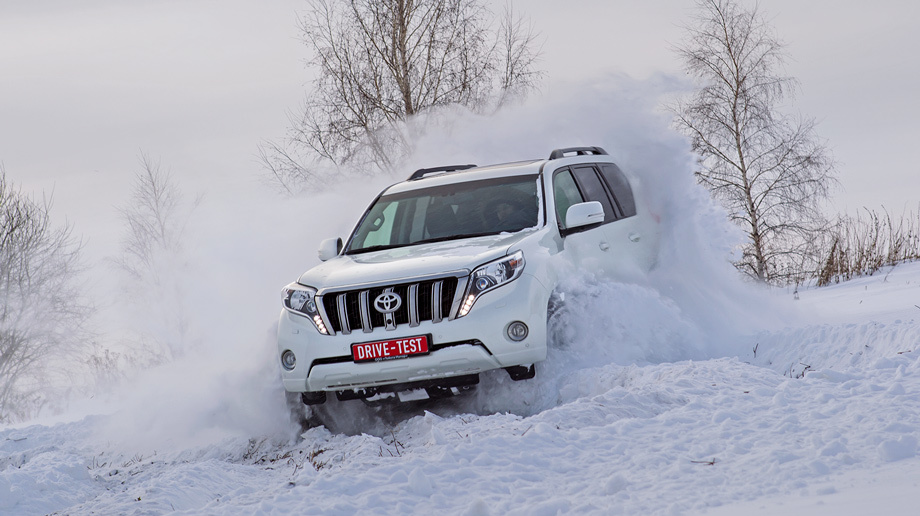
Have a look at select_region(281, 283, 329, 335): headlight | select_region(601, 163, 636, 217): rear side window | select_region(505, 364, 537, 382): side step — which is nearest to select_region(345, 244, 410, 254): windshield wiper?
select_region(281, 283, 329, 335): headlight

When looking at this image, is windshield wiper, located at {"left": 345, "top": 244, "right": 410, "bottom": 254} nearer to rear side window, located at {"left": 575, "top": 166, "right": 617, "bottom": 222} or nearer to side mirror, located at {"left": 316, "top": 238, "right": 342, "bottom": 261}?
side mirror, located at {"left": 316, "top": 238, "right": 342, "bottom": 261}

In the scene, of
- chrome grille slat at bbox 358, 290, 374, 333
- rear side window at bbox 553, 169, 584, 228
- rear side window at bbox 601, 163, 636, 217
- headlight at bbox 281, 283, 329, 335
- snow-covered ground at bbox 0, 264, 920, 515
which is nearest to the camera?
snow-covered ground at bbox 0, 264, 920, 515

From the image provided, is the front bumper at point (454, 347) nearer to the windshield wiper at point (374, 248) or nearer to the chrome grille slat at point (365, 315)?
the chrome grille slat at point (365, 315)

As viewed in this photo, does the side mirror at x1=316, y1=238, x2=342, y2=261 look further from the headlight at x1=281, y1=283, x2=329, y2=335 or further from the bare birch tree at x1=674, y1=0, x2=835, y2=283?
the bare birch tree at x1=674, y1=0, x2=835, y2=283

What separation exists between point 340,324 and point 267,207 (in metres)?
8.07

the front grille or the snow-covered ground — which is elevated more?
the front grille

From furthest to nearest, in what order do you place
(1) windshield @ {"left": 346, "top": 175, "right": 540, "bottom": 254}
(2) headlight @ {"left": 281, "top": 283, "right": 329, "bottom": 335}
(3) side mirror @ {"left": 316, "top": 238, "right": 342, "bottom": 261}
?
(3) side mirror @ {"left": 316, "top": 238, "right": 342, "bottom": 261} → (1) windshield @ {"left": 346, "top": 175, "right": 540, "bottom": 254} → (2) headlight @ {"left": 281, "top": 283, "right": 329, "bottom": 335}

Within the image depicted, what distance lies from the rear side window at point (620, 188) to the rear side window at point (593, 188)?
1.00 ft

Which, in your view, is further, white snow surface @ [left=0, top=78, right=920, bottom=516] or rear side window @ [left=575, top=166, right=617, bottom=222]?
rear side window @ [left=575, top=166, right=617, bottom=222]

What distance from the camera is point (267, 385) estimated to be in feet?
22.6

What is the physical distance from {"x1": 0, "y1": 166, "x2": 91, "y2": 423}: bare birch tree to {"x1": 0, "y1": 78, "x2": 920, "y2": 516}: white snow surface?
25.7m

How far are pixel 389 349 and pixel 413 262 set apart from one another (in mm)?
679

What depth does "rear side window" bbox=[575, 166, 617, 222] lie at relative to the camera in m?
8.04

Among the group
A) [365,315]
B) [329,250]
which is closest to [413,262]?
[365,315]
